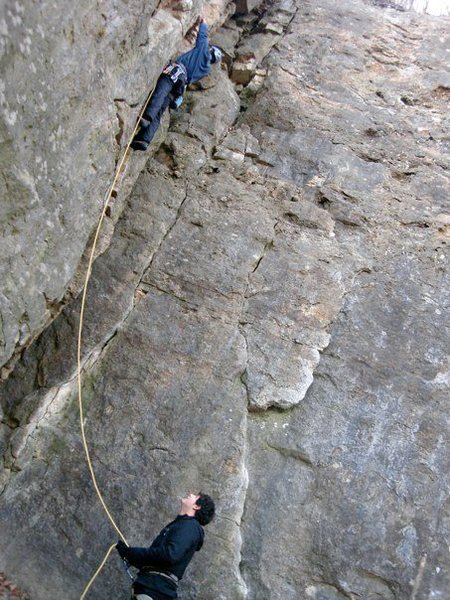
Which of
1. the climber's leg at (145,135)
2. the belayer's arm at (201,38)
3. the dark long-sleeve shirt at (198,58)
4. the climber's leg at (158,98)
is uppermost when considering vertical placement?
the belayer's arm at (201,38)

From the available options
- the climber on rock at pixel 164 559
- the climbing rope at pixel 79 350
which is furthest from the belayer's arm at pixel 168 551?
the climbing rope at pixel 79 350

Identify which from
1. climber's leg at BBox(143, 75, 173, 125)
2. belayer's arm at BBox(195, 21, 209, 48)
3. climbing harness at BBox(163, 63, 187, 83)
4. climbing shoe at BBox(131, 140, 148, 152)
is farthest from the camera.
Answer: belayer's arm at BBox(195, 21, 209, 48)

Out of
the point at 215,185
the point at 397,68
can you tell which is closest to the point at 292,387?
the point at 215,185

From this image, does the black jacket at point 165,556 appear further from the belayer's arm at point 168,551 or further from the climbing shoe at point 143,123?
the climbing shoe at point 143,123

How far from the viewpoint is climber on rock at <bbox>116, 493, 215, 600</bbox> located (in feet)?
15.5

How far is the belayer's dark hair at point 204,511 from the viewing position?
5.05 m

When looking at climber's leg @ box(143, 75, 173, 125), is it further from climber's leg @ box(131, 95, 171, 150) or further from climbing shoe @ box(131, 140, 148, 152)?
climbing shoe @ box(131, 140, 148, 152)

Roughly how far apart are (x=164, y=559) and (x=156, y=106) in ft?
18.2

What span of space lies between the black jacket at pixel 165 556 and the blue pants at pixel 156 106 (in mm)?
4870

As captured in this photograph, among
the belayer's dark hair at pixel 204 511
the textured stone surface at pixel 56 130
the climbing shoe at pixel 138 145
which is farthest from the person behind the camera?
the climbing shoe at pixel 138 145

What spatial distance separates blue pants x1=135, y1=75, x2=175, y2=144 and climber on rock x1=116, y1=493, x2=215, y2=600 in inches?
190

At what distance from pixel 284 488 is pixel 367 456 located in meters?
0.96

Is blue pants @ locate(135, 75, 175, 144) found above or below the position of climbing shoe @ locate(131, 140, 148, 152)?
above

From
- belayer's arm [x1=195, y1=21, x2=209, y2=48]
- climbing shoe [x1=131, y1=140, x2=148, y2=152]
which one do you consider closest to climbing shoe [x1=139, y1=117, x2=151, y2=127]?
climbing shoe [x1=131, y1=140, x2=148, y2=152]
